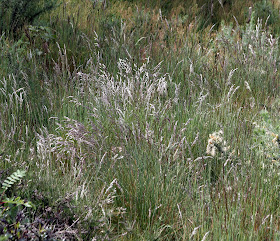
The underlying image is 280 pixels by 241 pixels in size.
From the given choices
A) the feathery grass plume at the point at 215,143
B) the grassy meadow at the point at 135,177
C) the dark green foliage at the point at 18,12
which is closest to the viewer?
the grassy meadow at the point at 135,177

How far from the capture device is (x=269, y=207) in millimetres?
2133

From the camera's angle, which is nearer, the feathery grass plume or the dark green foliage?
the feathery grass plume

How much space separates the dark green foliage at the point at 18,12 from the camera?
445 cm

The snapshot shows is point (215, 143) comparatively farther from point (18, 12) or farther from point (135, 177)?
point (18, 12)

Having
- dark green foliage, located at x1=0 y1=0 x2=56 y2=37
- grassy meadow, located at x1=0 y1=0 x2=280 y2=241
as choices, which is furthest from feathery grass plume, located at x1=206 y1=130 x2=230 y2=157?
dark green foliage, located at x1=0 y1=0 x2=56 y2=37

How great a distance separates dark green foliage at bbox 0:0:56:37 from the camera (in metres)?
4.45

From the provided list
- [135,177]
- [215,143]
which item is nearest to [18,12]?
[135,177]

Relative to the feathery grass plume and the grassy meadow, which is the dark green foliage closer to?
the grassy meadow

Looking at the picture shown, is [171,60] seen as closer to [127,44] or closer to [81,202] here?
[127,44]

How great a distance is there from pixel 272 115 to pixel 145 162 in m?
1.24

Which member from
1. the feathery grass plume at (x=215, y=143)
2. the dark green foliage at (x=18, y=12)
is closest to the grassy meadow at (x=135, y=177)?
the feathery grass plume at (x=215, y=143)

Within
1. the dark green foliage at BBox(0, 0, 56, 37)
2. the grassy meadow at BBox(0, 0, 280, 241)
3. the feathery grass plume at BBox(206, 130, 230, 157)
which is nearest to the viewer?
the grassy meadow at BBox(0, 0, 280, 241)

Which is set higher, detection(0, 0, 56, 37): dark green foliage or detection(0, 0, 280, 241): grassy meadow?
detection(0, 0, 56, 37): dark green foliage

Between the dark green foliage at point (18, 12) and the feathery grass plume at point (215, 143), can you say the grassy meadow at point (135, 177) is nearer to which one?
the feathery grass plume at point (215, 143)
